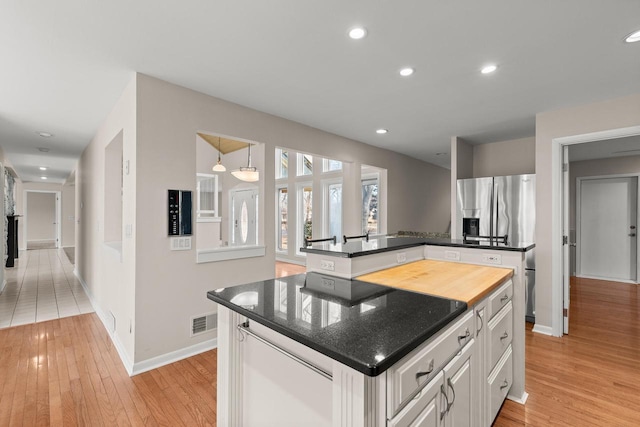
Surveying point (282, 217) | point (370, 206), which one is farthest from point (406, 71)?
point (282, 217)

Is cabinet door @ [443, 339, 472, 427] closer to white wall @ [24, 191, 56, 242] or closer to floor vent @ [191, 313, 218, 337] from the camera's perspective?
floor vent @ [191, 313, 218, 337]

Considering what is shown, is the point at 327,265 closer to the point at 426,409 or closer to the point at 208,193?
the point at 426,409

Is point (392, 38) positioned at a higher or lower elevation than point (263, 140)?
higher

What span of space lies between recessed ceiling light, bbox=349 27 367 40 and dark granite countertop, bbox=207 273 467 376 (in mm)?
1556

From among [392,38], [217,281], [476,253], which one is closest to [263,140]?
[217,281]

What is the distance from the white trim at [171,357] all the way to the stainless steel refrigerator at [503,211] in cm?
299

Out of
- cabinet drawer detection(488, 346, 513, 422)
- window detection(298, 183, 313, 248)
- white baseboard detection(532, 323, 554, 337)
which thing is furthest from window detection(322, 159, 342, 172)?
cabinet drawer detection(488, 346, 513, 422)

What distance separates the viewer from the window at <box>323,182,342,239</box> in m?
6.89

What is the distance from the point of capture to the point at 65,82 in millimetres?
2596

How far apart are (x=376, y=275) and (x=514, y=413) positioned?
1.33m

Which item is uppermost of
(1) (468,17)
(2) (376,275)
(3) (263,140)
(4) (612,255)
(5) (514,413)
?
(1) (468,17)

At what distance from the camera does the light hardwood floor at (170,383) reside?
1907 millimetres

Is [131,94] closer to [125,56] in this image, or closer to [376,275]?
[125,56]

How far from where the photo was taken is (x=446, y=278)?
1770 mm
